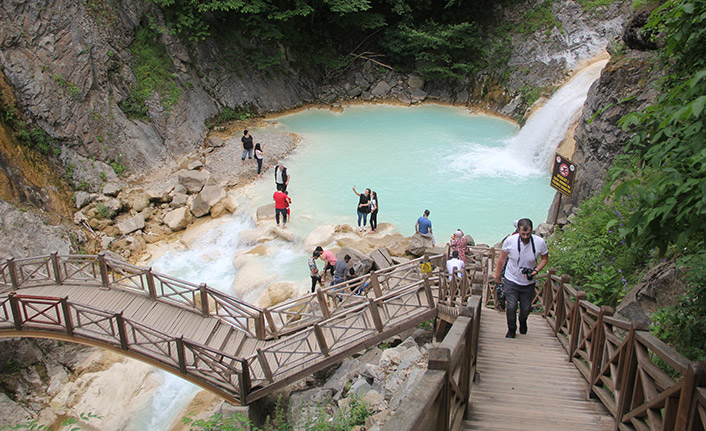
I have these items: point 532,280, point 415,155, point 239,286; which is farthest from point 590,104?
point 239,286

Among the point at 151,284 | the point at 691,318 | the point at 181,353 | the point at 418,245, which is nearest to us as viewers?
the point at 691,318

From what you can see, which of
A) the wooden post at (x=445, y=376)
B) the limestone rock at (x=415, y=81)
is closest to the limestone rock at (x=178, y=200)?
the wooden post at (x=445, y=376)

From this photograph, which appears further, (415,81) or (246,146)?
(415,81)

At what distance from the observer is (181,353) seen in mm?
9156

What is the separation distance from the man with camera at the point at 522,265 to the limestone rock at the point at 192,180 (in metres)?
14.3

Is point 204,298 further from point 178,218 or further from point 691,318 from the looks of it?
point 691,318

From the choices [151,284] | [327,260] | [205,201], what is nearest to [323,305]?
[327,260]

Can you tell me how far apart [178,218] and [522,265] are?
43.9 ft

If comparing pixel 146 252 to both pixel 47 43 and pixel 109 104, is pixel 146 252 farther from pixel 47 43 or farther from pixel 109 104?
pixel 47 43

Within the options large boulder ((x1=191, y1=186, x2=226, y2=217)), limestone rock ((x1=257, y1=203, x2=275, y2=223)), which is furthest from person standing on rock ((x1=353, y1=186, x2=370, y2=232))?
large boulder ((x1=191, y1=186, x2=226, y2=217))

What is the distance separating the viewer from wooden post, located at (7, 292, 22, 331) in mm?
10102

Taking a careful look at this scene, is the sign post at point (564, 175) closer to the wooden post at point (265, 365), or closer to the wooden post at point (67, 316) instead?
the wooden post at point (265, 365)

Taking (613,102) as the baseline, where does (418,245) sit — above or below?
below

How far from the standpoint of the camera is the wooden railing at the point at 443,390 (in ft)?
10.8
